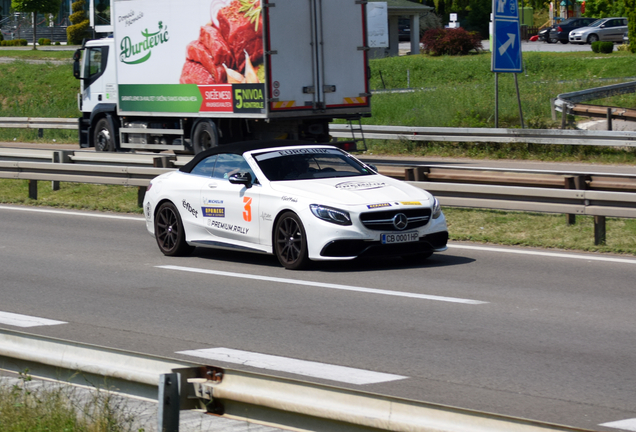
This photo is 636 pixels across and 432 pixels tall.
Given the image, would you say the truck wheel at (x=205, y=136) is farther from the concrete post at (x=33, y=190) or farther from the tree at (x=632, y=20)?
the tree at (x=632, y=20)

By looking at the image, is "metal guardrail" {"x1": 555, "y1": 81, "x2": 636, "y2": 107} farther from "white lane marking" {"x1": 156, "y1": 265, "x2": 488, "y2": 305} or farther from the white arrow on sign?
"white lane marking" {"x1": 156, "y1": 265, "x2": 488, "y2": 305}

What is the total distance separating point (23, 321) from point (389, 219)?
3938mm

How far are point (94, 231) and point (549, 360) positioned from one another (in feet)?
30.3

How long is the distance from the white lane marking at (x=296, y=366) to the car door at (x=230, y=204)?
396 cm

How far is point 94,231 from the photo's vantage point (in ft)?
48.0

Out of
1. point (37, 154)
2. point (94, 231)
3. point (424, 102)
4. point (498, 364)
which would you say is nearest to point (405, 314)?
point (498, 364)

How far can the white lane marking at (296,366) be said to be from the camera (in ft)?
20.9

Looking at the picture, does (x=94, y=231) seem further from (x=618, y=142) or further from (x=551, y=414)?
(x=618, y=142)

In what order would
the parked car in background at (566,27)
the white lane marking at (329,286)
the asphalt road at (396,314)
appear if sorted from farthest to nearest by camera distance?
the parked car in background at (566,27)
the white lane marking at (329,286)
the asphalt road at (396,314)

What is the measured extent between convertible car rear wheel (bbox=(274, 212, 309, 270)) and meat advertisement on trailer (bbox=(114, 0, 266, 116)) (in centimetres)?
982

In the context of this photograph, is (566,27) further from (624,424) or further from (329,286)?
(624,424)

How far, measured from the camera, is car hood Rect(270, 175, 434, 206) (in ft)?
34.4

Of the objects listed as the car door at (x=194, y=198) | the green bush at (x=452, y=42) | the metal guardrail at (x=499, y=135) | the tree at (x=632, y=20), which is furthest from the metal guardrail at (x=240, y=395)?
the green bush at (x=452, y=42)

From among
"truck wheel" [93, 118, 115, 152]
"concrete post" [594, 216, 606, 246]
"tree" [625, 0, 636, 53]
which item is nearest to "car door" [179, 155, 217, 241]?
"concrete post" [594, 216, 606, 246]
